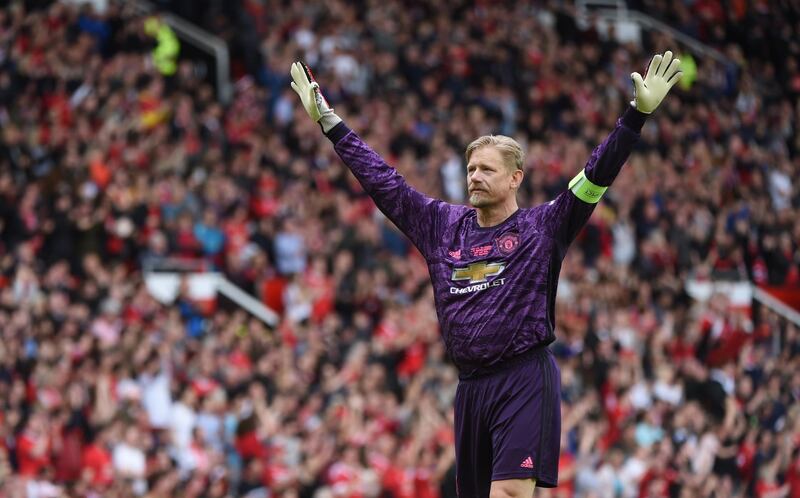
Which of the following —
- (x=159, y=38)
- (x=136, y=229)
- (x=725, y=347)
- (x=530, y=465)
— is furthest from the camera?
(x=159, y=38)

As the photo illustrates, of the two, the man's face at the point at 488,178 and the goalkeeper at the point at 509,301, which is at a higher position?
the man's face at the point at 488,178

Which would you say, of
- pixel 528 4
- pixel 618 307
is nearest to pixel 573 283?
pixel 618 307

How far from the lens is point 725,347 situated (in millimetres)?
21156

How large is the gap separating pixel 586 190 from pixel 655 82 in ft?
2.02

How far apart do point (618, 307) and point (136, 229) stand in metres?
7.13

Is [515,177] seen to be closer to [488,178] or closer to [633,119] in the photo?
[488,178]

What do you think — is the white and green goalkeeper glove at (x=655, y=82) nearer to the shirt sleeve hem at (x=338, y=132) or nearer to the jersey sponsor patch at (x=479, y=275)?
the jersey sponsor patch at (x=479, y=275)

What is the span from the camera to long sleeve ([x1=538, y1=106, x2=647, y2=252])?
6891 mm

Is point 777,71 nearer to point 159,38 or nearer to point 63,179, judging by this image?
point 159,38

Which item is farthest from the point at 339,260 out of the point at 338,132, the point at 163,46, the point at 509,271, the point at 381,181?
the point at 509,271

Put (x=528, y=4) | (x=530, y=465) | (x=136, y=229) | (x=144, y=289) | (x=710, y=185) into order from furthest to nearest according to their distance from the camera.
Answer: (x=528, y=4), (x=710, y=185), (x=136, y=229), (x=144, y=289), (x=530, y=465)

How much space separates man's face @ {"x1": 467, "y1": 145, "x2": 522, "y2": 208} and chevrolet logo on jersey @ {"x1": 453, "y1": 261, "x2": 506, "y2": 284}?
308mm

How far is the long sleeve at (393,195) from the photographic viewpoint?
766 cm

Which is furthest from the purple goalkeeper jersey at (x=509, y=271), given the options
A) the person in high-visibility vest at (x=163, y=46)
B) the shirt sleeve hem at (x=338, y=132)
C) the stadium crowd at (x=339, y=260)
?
the person in high-visibility vest at (x=163, y=46)
